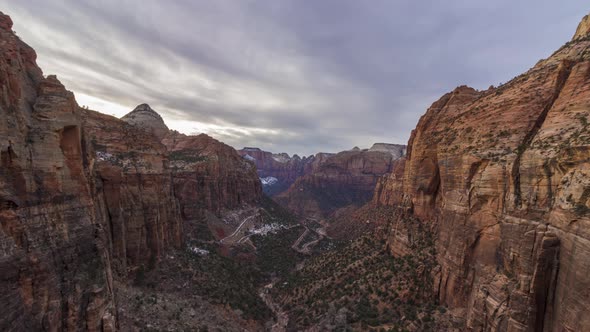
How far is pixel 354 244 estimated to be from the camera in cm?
4716

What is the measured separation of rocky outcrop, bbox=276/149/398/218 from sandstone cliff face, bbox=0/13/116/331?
121 metres

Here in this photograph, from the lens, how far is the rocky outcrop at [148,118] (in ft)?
293

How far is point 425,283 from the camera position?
89.7 ft

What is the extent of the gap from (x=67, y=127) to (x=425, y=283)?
35.1 metres

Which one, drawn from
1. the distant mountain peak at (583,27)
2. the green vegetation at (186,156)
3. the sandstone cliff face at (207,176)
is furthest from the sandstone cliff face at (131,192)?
the distant mountain peak at (583,27)

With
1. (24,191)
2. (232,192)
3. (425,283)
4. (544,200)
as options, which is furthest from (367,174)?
(24,191)

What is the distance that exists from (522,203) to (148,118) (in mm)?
105004

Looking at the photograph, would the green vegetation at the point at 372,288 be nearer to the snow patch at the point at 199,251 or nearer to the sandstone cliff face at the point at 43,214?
the snow patch at the point at 199,251

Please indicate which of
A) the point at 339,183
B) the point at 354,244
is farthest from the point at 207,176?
the point at 339,183

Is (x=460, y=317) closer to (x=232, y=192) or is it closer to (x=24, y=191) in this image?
(x=24, y=191)

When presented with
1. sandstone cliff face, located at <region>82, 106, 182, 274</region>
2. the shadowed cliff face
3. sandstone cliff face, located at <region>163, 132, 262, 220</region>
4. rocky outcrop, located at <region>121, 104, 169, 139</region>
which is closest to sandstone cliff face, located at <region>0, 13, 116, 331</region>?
the shadowed cliff face

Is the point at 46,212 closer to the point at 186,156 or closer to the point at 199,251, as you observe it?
the point at 199,251

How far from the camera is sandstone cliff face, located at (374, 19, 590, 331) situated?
14.0m

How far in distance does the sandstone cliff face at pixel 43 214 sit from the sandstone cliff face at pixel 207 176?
40.1 m
